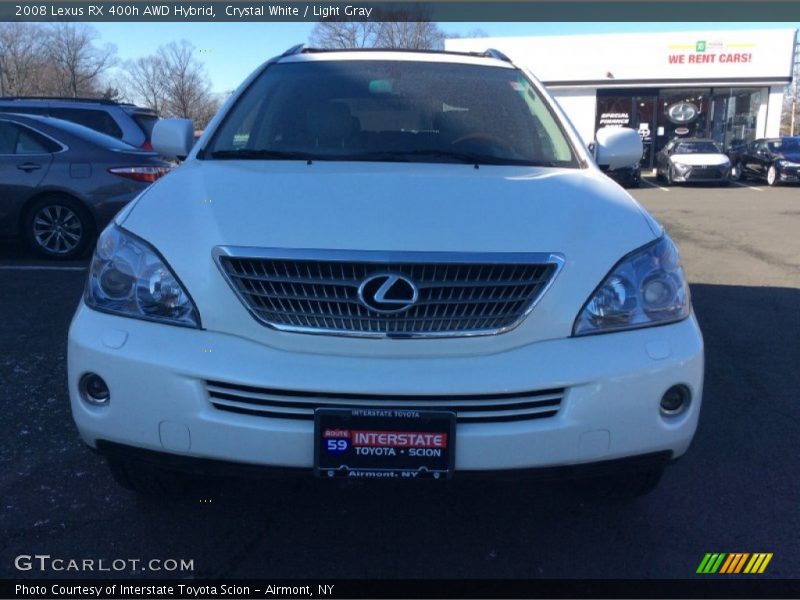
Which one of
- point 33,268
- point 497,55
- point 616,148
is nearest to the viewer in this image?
point 616,148

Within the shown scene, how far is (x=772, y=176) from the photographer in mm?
21125

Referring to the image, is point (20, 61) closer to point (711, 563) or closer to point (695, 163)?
point (695, 163)

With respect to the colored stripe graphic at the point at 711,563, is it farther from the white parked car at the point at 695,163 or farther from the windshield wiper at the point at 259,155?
the white parked car at the point at 695,163

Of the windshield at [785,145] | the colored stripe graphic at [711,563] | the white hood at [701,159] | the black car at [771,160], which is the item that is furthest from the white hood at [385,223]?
the windshield at [785,145]

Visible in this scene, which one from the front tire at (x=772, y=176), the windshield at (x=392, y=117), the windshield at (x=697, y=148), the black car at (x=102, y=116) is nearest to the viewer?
the windshield at (x=392, y=117)

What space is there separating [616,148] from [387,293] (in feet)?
7.02

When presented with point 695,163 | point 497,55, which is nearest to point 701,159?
point 695,163

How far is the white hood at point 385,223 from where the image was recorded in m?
2.30

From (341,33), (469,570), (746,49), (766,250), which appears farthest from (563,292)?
(746,49)

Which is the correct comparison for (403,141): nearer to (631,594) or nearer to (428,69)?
(428,69)

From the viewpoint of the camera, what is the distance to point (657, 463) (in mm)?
2393

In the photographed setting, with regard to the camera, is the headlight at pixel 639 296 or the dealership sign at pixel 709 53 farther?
the dealership sign at pixel 709 53

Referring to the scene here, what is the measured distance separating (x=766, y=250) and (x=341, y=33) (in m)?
10.1

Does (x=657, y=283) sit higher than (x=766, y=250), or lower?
higher
